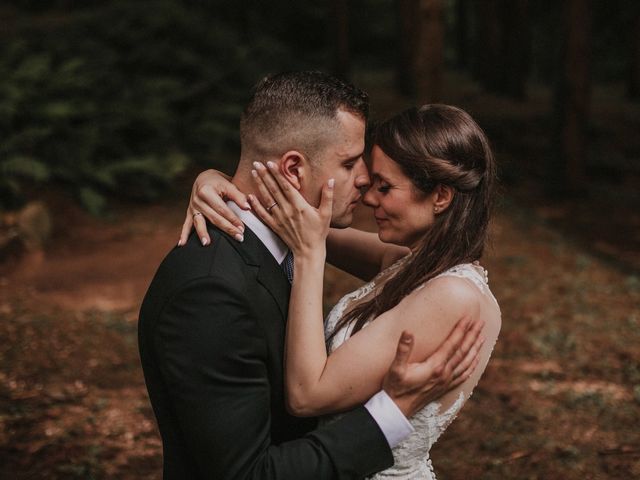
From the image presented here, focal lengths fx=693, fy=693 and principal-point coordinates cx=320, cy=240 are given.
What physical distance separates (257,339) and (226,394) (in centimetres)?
20

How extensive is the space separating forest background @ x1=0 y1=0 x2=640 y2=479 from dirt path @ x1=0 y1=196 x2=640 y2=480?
0.06 feet

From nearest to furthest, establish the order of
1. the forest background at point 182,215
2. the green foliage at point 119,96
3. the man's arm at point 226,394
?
the man's arm at point 226,394 < the forest background at point 182,215 < the green foliage at point 119,96

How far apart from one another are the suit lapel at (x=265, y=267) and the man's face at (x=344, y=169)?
30cm

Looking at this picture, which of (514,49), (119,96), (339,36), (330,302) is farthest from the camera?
(514,49)

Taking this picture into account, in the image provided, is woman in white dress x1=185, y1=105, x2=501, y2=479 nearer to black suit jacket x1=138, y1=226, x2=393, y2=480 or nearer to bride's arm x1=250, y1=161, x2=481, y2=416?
bride's arm x1=250, y1=161, x2=481, y2=416

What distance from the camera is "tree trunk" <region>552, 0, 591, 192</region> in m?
10.3

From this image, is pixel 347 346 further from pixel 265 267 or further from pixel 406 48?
pixel 406 48

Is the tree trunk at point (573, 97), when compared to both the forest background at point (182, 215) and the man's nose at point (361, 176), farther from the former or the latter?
the man's nose at point (361, 176)

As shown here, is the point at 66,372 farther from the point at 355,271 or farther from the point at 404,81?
the point at 404,81

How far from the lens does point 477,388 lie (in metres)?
5.80

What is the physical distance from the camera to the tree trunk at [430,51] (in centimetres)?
807

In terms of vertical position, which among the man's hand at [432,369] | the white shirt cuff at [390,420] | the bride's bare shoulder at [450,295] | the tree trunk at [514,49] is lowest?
the tree trunk at [514,49]

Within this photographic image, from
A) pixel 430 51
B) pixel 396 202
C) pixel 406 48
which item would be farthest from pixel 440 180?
pixel 406 48

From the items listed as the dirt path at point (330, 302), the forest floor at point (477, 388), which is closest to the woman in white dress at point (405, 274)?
the forest floor at point (477, 388)
